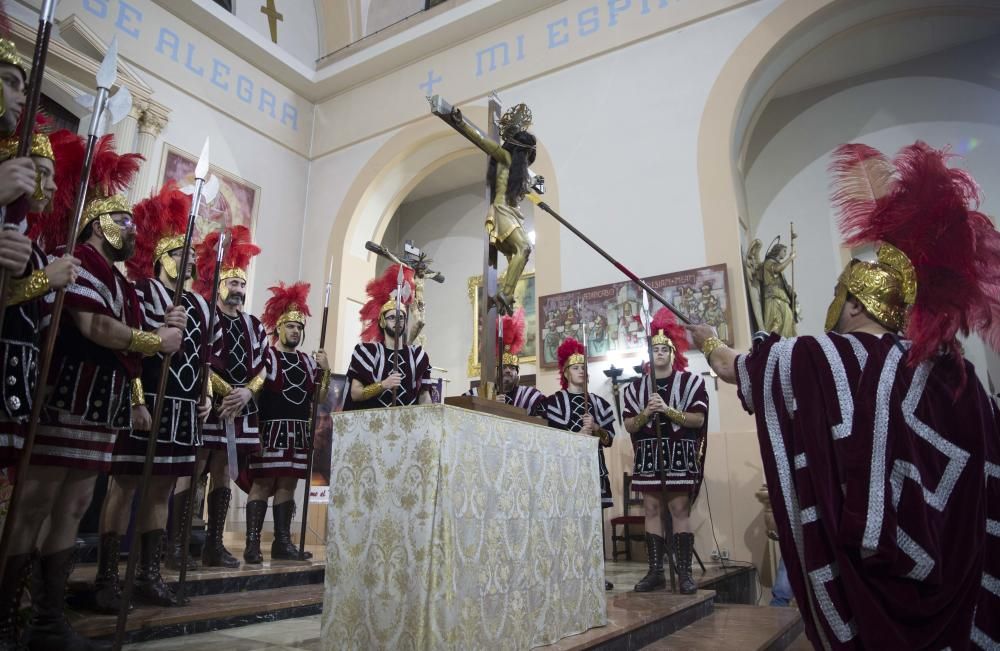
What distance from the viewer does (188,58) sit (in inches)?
356

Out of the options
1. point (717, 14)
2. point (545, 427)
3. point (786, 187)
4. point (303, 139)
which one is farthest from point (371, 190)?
point (545, 427)

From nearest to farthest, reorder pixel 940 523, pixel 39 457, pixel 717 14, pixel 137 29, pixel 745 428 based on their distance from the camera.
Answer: pixel 940 523 → pixel 39 457 → pixel 745 428 → pixel 717 14 → pixel 137 29

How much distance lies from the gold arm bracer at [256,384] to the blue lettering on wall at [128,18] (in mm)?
6517

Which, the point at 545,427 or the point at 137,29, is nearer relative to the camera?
the point at 545,427

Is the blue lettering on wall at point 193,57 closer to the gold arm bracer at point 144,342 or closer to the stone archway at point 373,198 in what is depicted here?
the stone archway at point 373,198

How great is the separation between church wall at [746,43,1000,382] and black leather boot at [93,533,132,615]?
327 inches

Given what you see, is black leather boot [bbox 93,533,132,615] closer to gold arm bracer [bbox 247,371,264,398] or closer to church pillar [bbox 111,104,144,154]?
gold arm bracer [bbox 247,371,264,398]

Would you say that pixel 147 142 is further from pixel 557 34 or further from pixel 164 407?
pixel 164 407

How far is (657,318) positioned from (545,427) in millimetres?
3115

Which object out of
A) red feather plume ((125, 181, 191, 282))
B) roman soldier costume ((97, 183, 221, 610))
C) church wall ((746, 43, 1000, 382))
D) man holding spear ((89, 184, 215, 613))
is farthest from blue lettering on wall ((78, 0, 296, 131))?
man holding spear ((89, 184, 215, 613))

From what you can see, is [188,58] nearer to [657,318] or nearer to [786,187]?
[657,318]

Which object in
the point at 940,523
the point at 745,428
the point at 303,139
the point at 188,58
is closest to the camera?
the point at 940,523

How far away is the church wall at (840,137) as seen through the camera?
8227 mm

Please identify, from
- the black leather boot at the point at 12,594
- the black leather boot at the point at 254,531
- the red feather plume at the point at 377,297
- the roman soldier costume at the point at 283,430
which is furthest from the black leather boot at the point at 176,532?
the red feather plume at the point at 377,297
